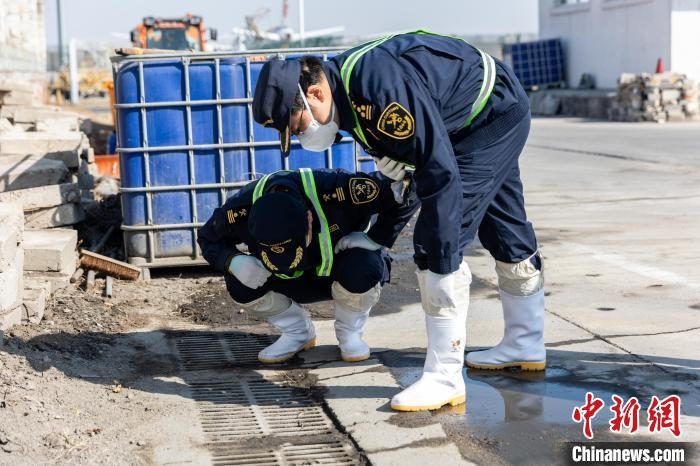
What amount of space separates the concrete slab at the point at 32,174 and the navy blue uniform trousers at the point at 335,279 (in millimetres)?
2766

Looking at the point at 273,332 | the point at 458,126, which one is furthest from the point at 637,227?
the point at 458,126

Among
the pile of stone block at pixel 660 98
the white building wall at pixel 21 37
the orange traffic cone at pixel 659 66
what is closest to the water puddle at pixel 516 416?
the white building wall at pixel 21 37

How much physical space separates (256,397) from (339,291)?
0.68m

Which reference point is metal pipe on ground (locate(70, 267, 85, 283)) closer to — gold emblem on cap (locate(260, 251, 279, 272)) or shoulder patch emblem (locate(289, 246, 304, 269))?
gold emblem on cap (locate(260, 251, 279, 272))

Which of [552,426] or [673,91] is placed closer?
[552,426]

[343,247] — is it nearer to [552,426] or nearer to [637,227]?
[552,426]

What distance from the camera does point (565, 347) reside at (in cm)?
466

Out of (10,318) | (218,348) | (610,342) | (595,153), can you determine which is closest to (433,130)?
(610,342)

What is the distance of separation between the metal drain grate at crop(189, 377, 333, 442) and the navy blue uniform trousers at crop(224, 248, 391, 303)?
1.41ft

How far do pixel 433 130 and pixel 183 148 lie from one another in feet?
10.2

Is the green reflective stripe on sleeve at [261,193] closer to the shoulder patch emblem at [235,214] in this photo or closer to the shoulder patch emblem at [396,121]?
the shoulder patch emblem at [235,214]

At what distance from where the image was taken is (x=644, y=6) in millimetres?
25297

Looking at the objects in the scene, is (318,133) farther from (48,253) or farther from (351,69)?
(48,253)

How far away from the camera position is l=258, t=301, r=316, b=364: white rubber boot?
4672 millimetres
